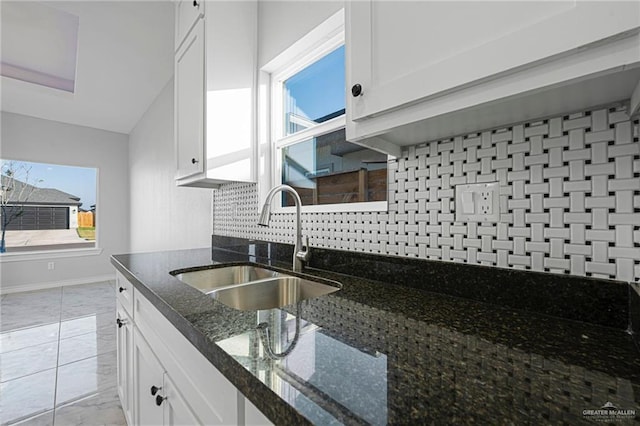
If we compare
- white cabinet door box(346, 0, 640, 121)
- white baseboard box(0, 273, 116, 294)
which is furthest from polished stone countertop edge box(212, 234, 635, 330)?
white baseboard box(0, 273, 116, 294)

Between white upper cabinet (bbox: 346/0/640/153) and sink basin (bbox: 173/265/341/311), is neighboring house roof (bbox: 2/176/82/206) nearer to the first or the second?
sink basin (bbox: 173/265/341/311)

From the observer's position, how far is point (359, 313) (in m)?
0.74

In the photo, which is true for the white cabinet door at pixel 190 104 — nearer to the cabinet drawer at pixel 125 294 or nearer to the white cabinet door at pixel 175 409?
the cabinet drawer at pixel 125 294

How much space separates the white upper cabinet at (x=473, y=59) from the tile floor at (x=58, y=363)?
2.15m

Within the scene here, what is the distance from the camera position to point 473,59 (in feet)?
1.89

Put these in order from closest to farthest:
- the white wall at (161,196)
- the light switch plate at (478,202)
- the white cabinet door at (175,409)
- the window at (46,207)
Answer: the white cabinet door at (175,409) → the light switch plate at (478,202) → the white wall at (161,196) → the window at (46,207)

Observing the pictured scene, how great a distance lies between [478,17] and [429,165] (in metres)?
0.47

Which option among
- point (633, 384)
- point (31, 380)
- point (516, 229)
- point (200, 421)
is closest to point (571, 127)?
point (516, 229)

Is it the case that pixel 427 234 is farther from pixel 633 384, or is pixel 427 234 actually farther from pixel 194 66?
pixel 194 66

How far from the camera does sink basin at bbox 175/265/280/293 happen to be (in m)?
1.40

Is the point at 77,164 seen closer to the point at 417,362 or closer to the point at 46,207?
Answer: the point at 46,207

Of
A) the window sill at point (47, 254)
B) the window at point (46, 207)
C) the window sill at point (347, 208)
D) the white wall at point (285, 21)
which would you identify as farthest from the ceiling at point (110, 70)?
the window sill at point (347, 208)

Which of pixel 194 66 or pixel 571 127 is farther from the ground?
pixel 194 66

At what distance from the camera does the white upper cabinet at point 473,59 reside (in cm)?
46
